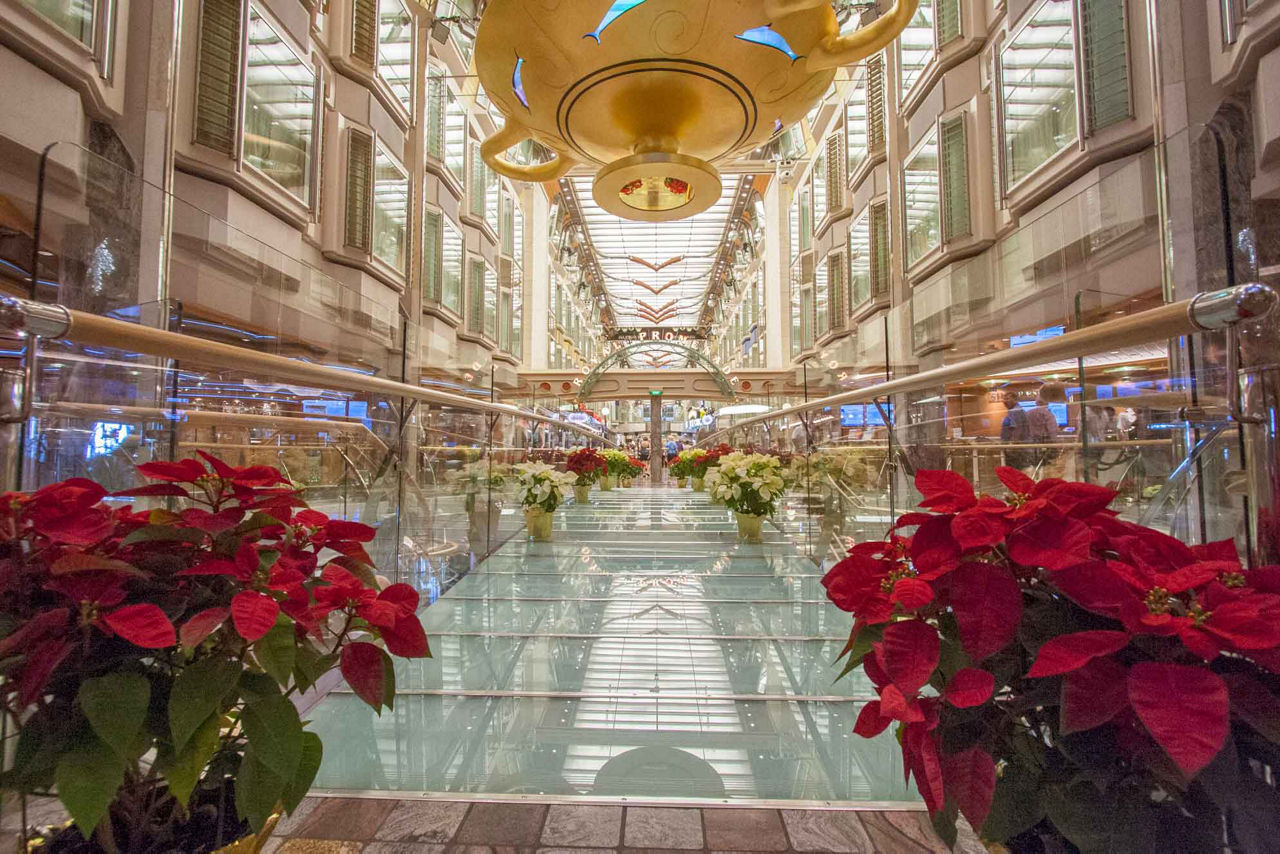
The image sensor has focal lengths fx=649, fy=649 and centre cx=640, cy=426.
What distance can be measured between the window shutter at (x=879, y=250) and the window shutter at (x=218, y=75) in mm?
8381

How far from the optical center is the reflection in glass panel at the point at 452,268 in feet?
34.5

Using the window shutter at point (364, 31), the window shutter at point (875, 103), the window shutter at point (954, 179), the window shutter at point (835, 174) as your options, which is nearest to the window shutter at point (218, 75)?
the window shutter at point (364, 31)

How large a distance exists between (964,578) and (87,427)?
1908 millimetres

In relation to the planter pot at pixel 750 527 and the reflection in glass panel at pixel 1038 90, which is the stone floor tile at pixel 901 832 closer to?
the planter pot at pixel 750 527

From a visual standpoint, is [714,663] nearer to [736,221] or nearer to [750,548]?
[750,548]

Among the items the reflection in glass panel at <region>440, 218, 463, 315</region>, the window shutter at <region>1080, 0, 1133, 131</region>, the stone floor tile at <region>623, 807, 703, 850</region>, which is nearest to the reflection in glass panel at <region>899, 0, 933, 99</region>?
the window shutter at <region>1080, 0, 1133, 131</region>

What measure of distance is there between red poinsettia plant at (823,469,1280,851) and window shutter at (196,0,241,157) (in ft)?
20.7

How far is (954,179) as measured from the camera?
7.75 meters

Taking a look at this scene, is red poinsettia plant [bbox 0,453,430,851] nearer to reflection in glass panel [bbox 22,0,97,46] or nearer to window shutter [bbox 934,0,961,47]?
reflection in glass panel [bbox 22,0,97,46]

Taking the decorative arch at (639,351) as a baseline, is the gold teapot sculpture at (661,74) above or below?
below

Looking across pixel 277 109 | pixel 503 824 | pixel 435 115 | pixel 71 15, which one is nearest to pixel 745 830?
pixel 503 824

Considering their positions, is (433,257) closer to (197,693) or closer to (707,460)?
(707,460)

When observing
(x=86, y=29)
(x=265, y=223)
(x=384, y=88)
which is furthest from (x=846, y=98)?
(x=86, y=29)

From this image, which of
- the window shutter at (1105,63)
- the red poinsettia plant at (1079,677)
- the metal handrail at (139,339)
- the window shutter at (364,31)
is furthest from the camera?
the window shutter at (364,31)
